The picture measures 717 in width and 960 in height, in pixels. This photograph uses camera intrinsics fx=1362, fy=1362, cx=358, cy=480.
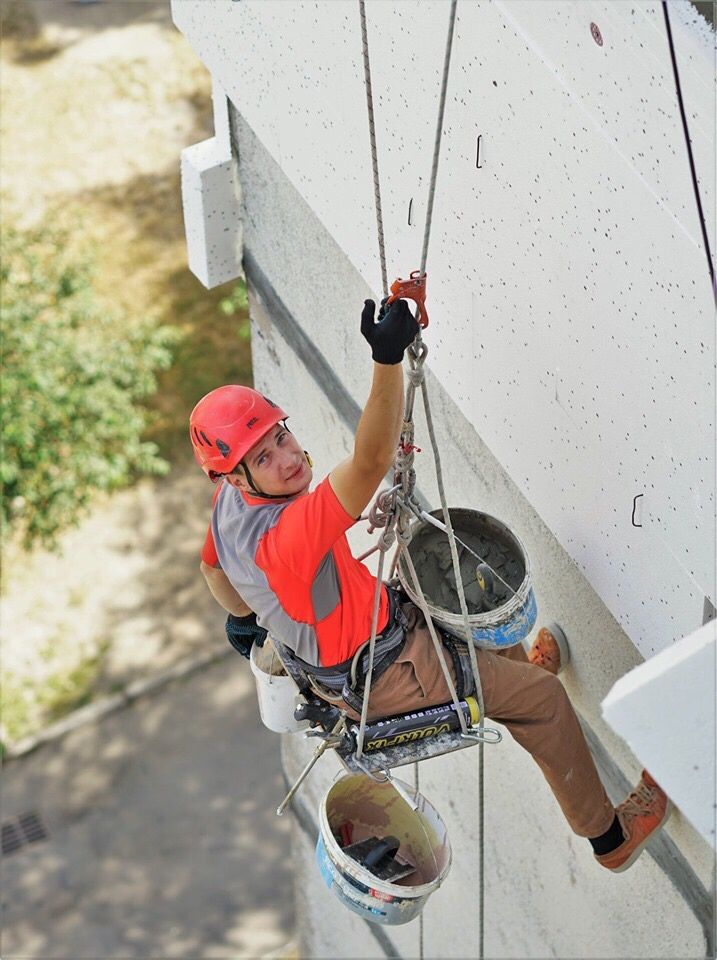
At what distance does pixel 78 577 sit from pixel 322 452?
5918mm

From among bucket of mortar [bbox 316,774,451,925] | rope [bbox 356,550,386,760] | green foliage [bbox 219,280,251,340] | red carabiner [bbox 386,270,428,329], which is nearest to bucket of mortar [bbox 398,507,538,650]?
rope [bbox 356,550,386,760]

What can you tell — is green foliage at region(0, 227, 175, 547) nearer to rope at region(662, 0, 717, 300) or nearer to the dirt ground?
the dirt ground

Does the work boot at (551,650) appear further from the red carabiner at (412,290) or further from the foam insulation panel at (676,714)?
the foam insulation panel at (676,714)

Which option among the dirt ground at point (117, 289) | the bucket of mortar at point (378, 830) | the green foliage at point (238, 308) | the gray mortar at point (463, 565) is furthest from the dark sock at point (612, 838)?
the green foliage at point (238, 308)

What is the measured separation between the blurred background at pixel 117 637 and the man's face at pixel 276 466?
6.96 m

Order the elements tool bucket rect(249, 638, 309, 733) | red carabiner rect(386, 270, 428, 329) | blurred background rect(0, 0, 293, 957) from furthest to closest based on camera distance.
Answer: blurred background rect(0, 0, 293, 957)
tool bucket rect(249, 638, 309, 733)
red carabiner rect(386, 270, 428, 329)

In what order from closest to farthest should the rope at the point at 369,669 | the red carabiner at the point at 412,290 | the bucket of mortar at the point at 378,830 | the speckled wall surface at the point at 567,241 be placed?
the speckled wall surface at the point at 567,241, the red carabiner at the point at 412,290, the rope at the point at 369,669, the bucket of mortar at the point at 378,830

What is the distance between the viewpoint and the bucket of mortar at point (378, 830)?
3.83 metres

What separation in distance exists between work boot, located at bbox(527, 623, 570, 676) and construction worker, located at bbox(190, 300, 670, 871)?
14 millimetres

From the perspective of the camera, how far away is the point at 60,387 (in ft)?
34.8

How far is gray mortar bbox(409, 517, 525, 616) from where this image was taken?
4105mm

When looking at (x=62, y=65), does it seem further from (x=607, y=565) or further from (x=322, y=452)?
(x=607, y=565)

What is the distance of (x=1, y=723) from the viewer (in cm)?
1073

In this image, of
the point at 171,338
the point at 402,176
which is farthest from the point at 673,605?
the point at 171,338
